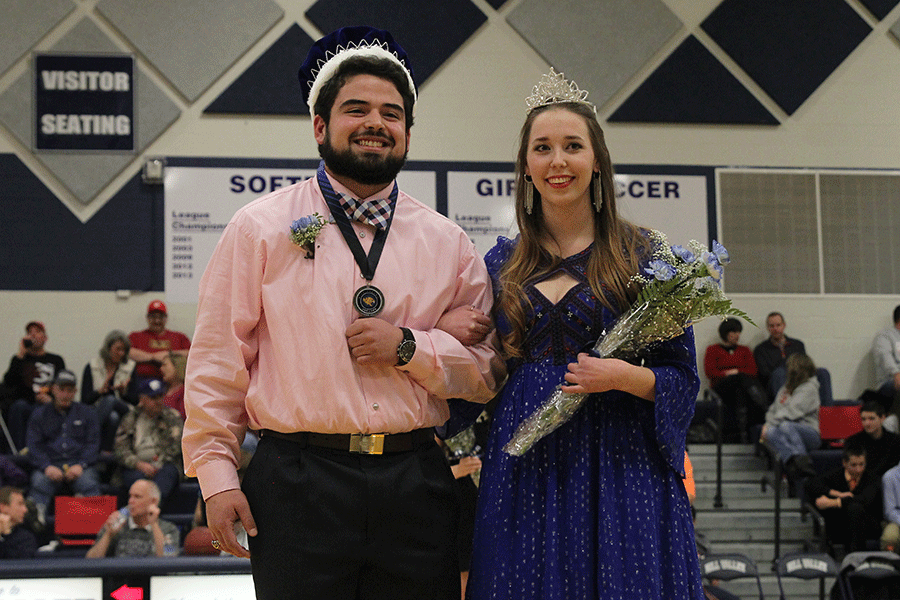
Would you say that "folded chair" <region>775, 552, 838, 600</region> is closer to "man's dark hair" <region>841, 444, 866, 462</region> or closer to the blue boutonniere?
"man's dark hair" <region>841, 444, 866, 462</region>

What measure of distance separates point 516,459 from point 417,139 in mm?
7821

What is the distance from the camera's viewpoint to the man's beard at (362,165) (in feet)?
7.68

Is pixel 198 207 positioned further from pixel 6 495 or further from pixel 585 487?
pixel 585 487

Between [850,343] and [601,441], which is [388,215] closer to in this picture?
[601,441]

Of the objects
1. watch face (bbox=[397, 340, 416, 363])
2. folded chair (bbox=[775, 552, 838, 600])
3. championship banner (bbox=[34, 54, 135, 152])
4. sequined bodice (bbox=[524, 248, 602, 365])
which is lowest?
folded chair (bbox=[775, 552, 838, 600])

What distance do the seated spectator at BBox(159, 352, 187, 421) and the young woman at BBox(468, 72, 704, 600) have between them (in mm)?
6469

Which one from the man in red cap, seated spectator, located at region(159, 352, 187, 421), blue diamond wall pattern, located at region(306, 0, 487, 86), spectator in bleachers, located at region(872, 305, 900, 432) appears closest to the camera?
seated spectator, located at region(159, 352, 187, 421)

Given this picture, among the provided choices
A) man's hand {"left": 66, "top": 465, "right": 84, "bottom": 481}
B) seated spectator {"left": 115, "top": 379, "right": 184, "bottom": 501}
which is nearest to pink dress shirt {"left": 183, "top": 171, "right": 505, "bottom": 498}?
seated spectator {"left": 115, "top": 379, "right": 184, "bottom": 501}

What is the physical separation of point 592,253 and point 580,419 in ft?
1.49

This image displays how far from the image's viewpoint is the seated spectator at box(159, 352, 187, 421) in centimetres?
838

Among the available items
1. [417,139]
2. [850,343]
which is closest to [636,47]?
[417,139]

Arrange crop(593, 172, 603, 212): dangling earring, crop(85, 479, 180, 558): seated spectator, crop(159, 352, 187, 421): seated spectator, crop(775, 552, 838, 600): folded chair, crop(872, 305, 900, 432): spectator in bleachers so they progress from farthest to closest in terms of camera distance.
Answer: crop(872, 305, 900, 432): spectator in bleachers → crop(159, 352, 187, 421): seated spectator → crop(85, 479, 180, 558): seated spectator → crop(775, 552, 838, 600): folded chair → crop(593, 172, 603, 212): dangling earring

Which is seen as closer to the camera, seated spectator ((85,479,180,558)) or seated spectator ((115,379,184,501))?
seated spectator ((85,479,180,558))

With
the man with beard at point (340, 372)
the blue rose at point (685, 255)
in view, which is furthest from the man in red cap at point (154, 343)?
the blue rose at point (685, 255)
